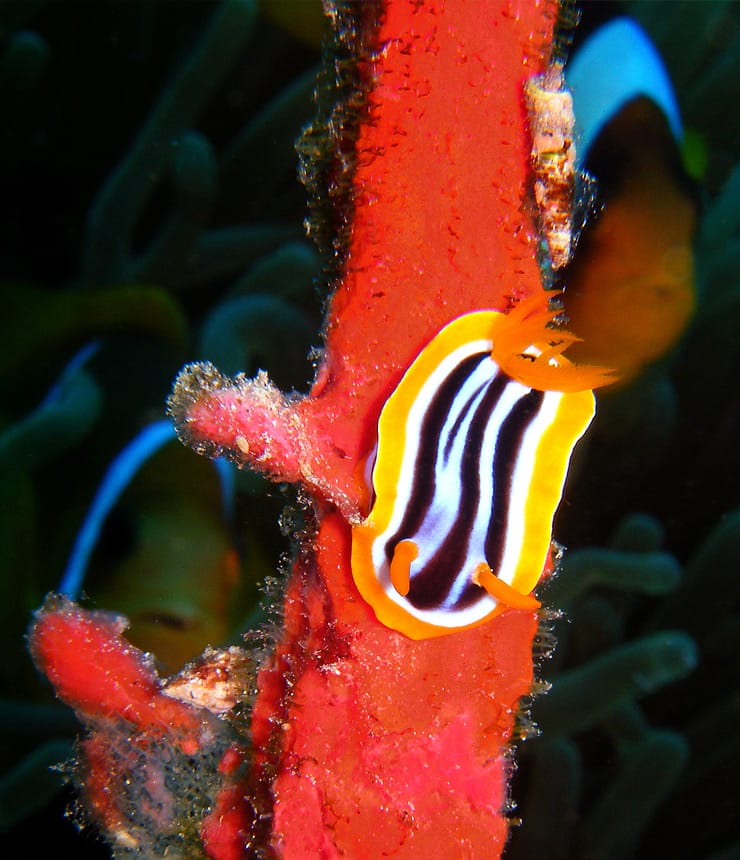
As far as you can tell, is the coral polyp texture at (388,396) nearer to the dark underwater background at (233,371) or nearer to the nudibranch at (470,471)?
the nudibranch at (470,471)

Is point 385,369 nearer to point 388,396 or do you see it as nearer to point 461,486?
point 388,396

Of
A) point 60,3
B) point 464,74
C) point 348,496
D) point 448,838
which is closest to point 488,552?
point 348,496

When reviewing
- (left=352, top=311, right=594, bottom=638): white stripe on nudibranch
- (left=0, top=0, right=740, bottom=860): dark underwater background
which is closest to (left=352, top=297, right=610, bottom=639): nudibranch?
(left=352, top=311, right=594, bottom=638): white stripe on nudibranch

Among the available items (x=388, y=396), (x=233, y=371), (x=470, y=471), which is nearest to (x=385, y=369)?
(x=388, y=396)

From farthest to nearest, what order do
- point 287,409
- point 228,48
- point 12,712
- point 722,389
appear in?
point 722,389, point 228,48, point 12,712, point 287,409

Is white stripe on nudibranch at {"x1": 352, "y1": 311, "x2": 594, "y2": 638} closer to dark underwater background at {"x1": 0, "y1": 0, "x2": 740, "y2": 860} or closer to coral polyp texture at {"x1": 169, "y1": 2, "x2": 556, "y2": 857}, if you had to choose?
coral polyp texture at {"x1": 169, "y1": 2, "x2": 556, "y2": 857}

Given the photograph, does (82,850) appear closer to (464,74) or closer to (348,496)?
(348,496)

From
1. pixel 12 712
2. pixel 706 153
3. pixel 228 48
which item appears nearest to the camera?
pixel 12 712

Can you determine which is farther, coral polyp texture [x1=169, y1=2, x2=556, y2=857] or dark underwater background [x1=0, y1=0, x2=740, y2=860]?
dark underwater background [x1=0, y1=0, x2=740, y2=860]
